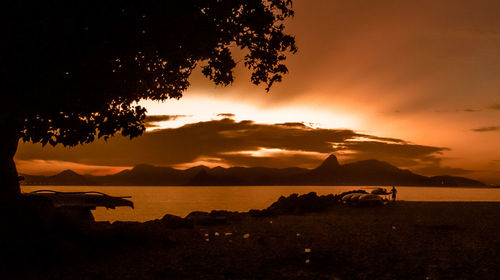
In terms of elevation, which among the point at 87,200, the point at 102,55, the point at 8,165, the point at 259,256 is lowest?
the point at 259,256

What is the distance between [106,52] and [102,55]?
0.49ft

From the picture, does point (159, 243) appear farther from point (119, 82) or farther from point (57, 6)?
point (57, 6)

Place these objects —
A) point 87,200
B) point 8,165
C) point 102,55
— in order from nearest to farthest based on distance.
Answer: point 102,55 → point 8,165 → point 87,200

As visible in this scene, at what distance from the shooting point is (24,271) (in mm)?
10758

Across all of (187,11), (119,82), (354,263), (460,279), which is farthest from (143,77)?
(460,279)

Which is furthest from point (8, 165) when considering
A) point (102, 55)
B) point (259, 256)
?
point (259, 256)

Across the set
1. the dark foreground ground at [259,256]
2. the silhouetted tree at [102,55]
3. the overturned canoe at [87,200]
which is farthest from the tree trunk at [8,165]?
the overturned canoe at [87,200]

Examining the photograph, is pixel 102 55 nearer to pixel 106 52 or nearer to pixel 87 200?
pixel 106 52

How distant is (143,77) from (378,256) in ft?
33.4

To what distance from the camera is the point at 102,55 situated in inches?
461

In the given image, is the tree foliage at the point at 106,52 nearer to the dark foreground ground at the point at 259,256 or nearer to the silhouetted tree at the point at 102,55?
the silhouetted tree at the point at 102,55

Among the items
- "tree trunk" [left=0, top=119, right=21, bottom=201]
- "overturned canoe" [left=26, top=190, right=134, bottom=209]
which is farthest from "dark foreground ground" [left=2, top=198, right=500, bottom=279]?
"overturned canoe" [left=26, top=190, right=134, bottom=209]

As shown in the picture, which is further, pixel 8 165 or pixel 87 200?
pixel 87 200

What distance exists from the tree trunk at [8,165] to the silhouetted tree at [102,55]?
1.4 inches
